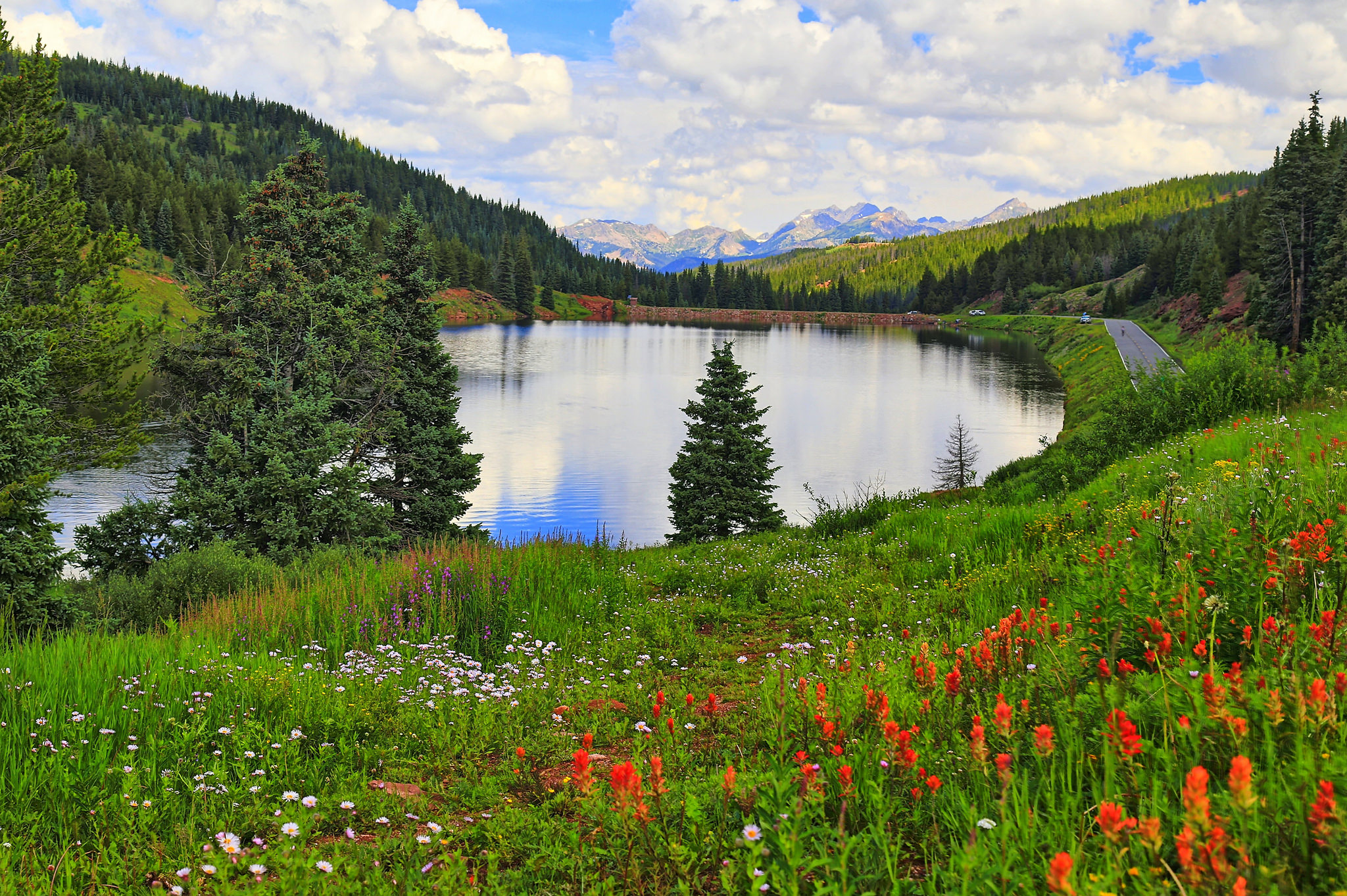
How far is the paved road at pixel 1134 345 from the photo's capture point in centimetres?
4800

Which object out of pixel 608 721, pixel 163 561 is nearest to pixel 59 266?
pixel 163 561

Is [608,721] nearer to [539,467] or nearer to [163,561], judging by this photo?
[163,561]

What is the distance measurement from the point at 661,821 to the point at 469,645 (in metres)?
5.14

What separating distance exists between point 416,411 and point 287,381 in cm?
496

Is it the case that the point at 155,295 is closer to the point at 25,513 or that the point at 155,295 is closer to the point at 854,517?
the point at 25,513

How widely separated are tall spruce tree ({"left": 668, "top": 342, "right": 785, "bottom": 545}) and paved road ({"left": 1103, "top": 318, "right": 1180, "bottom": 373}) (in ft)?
74.3

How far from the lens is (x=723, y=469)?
2672cm

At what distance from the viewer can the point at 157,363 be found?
65.0 feet

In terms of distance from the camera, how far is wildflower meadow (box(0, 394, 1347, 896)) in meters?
2.42

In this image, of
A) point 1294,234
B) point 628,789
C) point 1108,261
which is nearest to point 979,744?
point 628,789

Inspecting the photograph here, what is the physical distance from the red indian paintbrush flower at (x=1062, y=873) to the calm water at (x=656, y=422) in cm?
2141

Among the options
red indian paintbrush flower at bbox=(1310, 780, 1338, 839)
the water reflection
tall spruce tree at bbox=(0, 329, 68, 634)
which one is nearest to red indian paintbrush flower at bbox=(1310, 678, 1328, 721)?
red indian paintbrush flower at bbox=(1310, 780, 1338, 839)

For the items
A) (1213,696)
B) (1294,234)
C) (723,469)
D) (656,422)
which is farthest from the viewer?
(1294,234)

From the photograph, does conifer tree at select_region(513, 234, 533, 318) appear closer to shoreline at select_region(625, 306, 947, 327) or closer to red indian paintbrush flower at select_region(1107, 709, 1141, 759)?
shoreline at select_region(625, 306, 947, 327)
